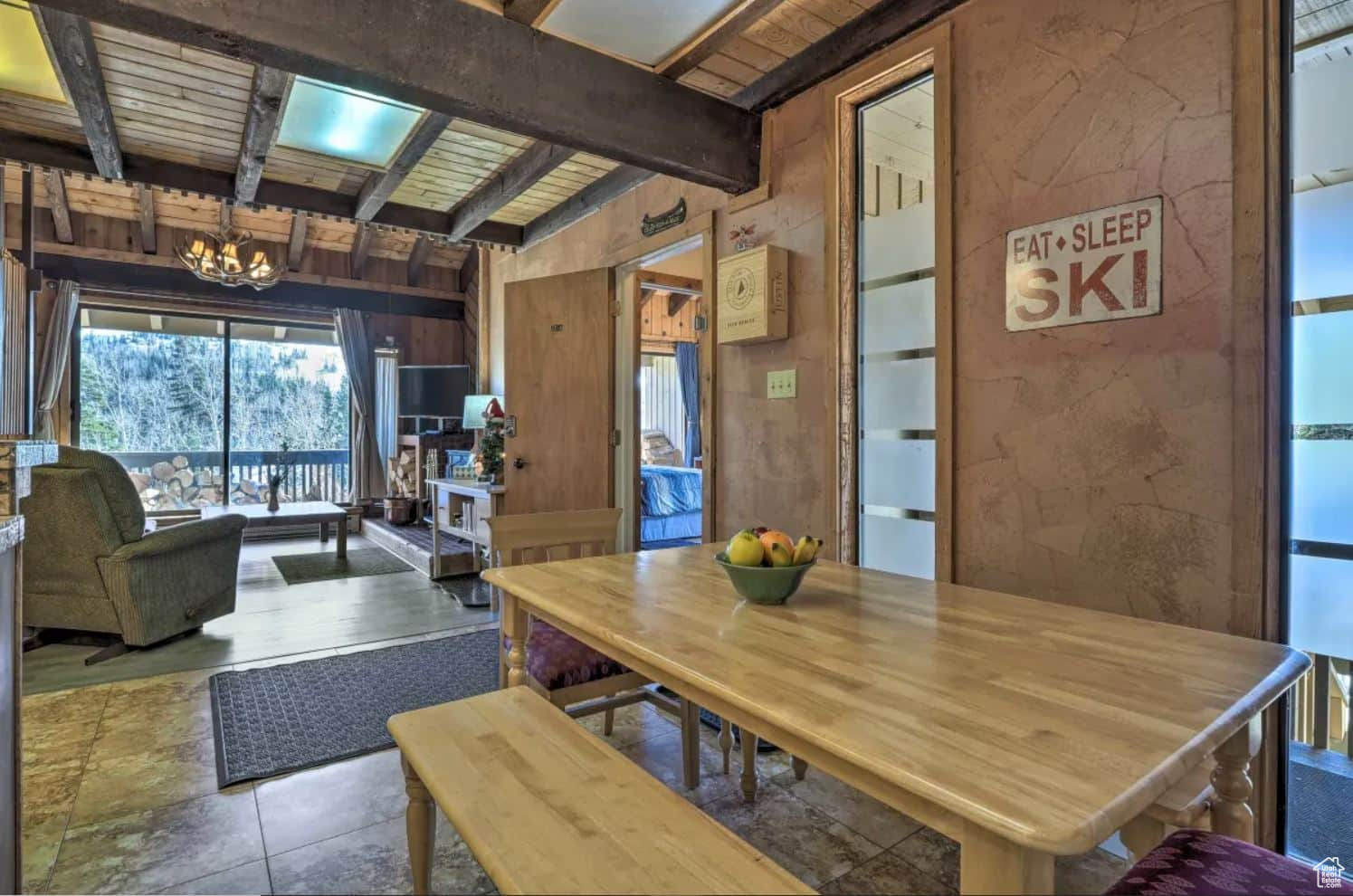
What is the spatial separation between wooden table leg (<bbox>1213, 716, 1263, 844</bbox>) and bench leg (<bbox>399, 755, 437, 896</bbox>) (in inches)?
58.3

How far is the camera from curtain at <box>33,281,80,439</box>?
18.8 ft

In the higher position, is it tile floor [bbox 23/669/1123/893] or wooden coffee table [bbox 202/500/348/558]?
wooden coffee table [bbox 202/500/348/558]

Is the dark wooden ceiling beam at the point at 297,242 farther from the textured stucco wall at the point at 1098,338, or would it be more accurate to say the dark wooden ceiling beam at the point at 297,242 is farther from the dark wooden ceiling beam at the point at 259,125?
the textured stucco wall at the point at 1098,338

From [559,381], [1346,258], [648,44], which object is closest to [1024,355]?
[1346,258]

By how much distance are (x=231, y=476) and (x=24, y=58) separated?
502 cm

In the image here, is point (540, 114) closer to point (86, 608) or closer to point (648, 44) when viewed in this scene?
point (648, 44)

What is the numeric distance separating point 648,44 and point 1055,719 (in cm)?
249

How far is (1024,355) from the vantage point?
6.57 feet

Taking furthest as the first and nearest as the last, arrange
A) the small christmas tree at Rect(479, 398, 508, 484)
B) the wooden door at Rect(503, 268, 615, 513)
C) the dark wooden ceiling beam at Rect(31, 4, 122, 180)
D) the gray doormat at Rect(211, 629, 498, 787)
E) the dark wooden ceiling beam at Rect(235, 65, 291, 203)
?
the small christmas tree at Rect(479, 398, 508, 484) → the wooden door at Rect(503, 268, 615, 513) → the dark wooden ceiling beam at Rect(235, 65, 291, 203) → the dark wooden ceiling beam at Rect(31, 4, 122, 180) → the gray doormat at Rect(211, 629, 498, 787)

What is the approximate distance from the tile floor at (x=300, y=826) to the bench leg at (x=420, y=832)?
1.14 feet

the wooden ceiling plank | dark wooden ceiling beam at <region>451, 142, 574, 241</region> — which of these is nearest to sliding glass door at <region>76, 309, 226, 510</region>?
dark wooden ceiling beam at <region>451, 142, 574, 241</region>

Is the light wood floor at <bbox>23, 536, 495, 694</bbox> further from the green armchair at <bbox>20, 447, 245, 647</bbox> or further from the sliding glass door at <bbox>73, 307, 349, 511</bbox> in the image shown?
the sliding glass door at <bbox>73, 307, 349, 511</bbox>

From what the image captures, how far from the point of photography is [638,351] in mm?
3969

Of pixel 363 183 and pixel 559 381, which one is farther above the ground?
pixel 363 183
